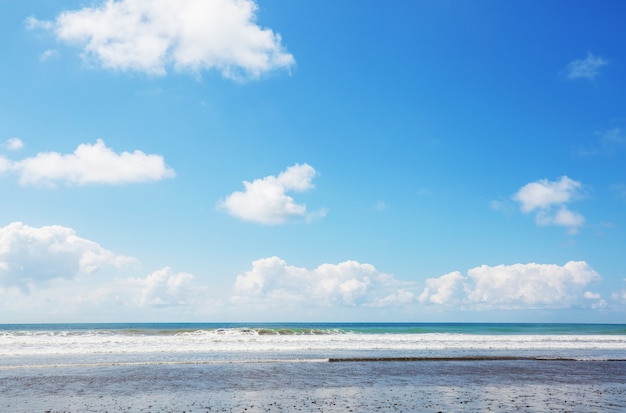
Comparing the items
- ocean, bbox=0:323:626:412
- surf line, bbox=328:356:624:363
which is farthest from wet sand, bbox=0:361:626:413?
surf line, bbox=328:356:624:363

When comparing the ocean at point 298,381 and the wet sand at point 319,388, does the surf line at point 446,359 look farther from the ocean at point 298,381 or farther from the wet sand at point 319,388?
the wet sand at point 319,388

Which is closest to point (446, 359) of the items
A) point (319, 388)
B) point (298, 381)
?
point (298, 381)

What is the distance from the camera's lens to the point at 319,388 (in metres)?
20.5

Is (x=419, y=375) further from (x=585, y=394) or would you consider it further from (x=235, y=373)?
(x=235, y=373)

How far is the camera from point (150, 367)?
28000 mm

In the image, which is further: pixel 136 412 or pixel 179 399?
pixel 179 399

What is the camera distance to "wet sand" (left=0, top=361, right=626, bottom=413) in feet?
55.2

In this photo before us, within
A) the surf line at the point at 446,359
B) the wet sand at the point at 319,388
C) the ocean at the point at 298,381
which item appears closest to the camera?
the wet sand at the point at 319,388

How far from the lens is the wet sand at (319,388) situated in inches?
662

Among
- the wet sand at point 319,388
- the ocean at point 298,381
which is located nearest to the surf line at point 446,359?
the ocean at point 298,381

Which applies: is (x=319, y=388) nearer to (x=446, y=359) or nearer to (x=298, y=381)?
(x=298, y=381)

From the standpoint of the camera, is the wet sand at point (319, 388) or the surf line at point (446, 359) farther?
the surf line at point (446, 359)

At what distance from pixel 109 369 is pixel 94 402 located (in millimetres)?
10194

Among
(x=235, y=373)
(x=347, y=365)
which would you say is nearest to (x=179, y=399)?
(x=235, y=373)
